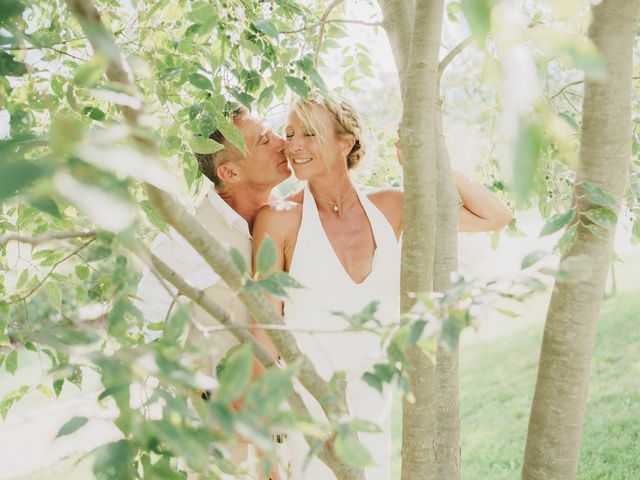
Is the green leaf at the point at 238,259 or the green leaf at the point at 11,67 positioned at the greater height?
the green leaf at the point at 11,67

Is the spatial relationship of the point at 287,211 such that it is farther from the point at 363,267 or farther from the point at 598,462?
the point at 598,462

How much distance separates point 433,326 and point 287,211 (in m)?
1.79

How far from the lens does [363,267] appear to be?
2.75m

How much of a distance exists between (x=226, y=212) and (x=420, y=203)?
1393mm

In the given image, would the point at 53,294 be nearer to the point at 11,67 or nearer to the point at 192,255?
the point at 192,255

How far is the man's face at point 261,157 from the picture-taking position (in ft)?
9.52

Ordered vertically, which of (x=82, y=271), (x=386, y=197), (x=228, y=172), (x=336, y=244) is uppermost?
(x=228, y=172)

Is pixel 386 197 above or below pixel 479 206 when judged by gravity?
above

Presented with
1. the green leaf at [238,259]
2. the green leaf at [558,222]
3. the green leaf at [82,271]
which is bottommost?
the green leaf at [238,259]

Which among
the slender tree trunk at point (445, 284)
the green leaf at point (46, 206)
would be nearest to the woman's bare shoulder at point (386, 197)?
the slender tree trunk at point (445, 284)

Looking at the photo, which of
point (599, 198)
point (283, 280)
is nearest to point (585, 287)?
point (599, 198)

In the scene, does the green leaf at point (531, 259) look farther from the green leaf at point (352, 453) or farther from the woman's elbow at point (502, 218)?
the woman's elbow at point (502, 218)

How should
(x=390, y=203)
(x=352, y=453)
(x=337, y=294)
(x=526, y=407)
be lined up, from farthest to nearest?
1. (x=526, y=407)
2. (x=390, y=203)
3. (x=337, y=294)
4. (x=352, y=453)

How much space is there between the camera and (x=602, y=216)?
1.60 meters
